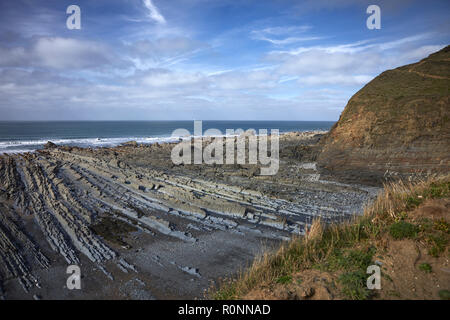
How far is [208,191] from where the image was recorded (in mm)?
11086

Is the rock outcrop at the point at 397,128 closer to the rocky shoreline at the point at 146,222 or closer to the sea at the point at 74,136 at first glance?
the rocky shoreline at the point at 146,222

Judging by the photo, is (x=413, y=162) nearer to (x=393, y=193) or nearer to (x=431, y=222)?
(x=393, y=193)

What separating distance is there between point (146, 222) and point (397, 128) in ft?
42.9

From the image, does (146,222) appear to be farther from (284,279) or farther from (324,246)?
(324,246)

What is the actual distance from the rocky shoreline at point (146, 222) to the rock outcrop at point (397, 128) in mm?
1885

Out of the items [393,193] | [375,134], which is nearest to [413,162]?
[375,134]

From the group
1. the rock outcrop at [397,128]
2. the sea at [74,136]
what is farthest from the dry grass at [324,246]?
the sea at [74,136]

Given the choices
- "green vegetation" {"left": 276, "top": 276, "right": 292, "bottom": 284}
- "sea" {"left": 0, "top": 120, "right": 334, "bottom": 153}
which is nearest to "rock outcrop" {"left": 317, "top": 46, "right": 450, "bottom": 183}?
"green vegetation" {"left": 276, "top": 276, "right": 292, "bottom": 284}

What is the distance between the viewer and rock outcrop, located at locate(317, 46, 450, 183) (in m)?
11.7

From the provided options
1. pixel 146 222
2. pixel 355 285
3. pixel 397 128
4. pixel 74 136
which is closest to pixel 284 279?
pixel 355 285

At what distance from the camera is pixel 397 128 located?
12.9 metres

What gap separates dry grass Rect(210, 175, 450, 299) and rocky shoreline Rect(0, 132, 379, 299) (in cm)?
97

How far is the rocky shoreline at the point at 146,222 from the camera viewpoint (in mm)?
5328

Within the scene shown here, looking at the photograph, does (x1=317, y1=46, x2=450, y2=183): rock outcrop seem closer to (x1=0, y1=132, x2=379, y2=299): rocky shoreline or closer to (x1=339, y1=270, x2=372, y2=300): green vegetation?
(x1=0, y1=132, x2=379, y2=299): rocky shoreline
